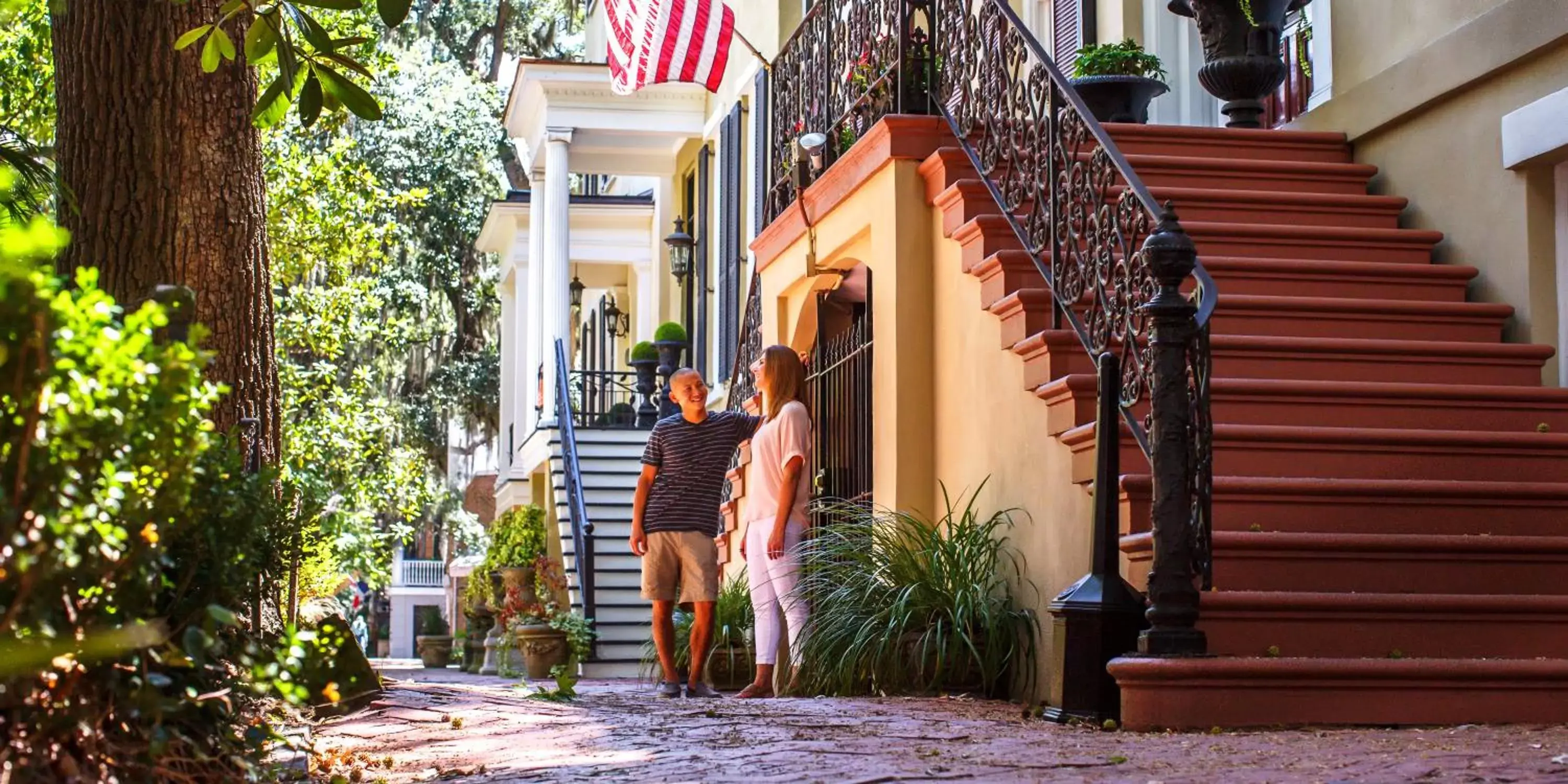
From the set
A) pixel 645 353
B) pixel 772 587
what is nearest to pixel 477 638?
pixel 645 353

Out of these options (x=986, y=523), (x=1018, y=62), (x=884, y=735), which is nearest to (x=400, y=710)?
(x=884, y=735)

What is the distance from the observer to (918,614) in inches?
300

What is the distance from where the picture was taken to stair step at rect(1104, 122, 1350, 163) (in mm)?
9492

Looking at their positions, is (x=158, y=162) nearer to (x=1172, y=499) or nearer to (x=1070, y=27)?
(x=1172, y=499)

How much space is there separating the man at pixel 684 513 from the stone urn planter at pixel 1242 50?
10.8 feet

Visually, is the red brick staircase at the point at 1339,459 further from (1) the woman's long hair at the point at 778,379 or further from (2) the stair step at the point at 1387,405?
(1) the woman's long hair at the point at 778,379

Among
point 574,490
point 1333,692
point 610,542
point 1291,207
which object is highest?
point 1291,207

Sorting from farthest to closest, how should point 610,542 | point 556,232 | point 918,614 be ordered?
point 556,232 → point 610,542 → point 918,614

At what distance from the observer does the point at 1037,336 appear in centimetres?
737

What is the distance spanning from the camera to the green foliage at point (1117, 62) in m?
10.2

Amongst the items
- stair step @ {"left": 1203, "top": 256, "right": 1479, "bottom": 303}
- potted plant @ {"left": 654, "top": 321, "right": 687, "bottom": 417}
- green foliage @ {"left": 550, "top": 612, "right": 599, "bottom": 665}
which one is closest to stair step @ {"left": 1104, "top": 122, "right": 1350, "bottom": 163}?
stair step @ {"left": 1203, "top": 256, "right": 1479, "bottom": 303}

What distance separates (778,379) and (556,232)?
11399mm

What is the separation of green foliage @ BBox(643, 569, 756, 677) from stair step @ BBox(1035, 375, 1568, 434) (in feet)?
11.6

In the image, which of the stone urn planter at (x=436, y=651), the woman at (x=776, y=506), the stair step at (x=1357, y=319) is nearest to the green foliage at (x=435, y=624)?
the stone urn planter at (x=436, y=651)
